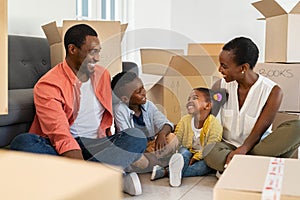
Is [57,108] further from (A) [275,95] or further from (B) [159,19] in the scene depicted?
(B) [159,19]

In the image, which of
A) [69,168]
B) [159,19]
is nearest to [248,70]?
[69,168]

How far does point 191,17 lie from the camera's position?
164 inches

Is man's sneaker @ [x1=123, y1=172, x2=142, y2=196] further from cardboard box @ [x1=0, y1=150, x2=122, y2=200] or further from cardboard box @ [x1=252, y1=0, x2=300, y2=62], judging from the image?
cardboard box @ [x1=0, y1=150, x2=122, y2=200]

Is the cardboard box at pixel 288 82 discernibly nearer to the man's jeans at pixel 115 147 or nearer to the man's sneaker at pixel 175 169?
the man's sneaker at pixel 175 169

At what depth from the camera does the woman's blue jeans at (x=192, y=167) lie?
7.17 ft

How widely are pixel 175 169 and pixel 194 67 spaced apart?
3.06ft

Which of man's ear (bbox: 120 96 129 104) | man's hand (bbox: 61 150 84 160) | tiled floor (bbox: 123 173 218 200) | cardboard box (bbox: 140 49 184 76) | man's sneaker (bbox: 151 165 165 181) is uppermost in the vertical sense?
cardboard box (bbox: 140 49 184 76)

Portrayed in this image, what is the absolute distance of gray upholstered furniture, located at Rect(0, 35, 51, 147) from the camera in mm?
1791

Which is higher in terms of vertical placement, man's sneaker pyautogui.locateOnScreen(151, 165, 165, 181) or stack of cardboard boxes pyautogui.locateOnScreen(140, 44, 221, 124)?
stack of cardboard boxes pyautogui.locateOnScreen(140, 44, 221, 124)

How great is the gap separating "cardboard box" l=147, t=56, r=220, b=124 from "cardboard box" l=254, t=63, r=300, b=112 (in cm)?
56

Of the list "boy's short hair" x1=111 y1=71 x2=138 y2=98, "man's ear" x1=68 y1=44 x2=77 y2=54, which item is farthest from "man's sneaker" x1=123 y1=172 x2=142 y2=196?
"man's ear" x1=68 y1=44 x2=77 y2=54

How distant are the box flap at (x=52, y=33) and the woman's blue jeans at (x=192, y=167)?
1010 millimetres

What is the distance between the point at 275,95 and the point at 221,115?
355mm

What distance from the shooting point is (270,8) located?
241 cm
